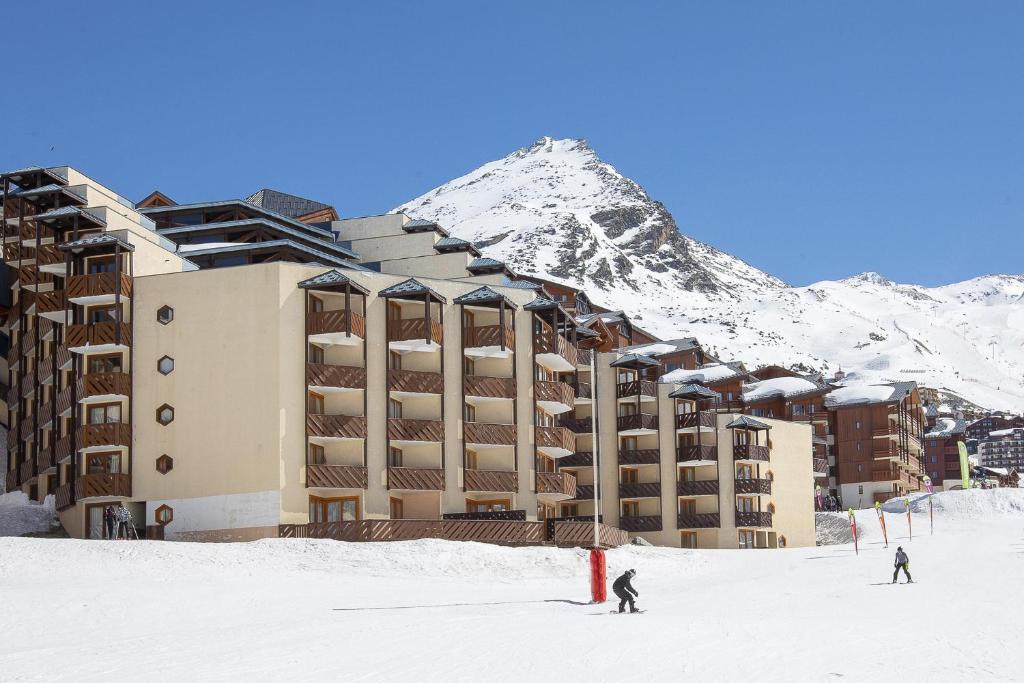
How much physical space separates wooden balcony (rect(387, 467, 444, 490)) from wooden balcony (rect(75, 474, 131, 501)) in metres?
12.3

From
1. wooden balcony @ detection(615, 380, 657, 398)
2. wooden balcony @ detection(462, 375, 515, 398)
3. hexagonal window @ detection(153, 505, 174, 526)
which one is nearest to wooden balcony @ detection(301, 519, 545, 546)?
hexagonal window @ detection(153, 505, 174, 526)

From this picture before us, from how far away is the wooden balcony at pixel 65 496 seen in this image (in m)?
64.1

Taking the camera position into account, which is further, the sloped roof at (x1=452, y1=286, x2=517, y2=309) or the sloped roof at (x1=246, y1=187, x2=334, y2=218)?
the sloped roof at (x1=246, y1=187, x2=334, y2=218)

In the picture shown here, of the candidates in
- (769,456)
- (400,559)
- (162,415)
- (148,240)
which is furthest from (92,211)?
(769,456)

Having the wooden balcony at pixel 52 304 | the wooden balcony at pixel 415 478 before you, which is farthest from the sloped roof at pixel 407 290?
the wooden balcony at pixel 52 304

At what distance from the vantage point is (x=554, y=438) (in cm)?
7538

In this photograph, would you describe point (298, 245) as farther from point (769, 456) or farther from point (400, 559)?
point (769, 456)

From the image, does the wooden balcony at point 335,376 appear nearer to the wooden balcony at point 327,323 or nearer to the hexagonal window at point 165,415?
the wooden balcony at point 327,323

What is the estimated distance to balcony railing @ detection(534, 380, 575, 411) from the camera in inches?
2936

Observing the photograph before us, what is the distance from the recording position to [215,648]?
32562 mm

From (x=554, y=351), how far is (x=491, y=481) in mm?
8767

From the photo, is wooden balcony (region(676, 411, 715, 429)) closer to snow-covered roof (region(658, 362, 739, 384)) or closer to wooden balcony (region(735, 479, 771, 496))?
wooden balcony (region(735, 479, 771, 496))

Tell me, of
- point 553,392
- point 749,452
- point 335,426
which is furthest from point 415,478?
point 749,452

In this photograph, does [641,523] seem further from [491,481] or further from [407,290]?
[407,290]
